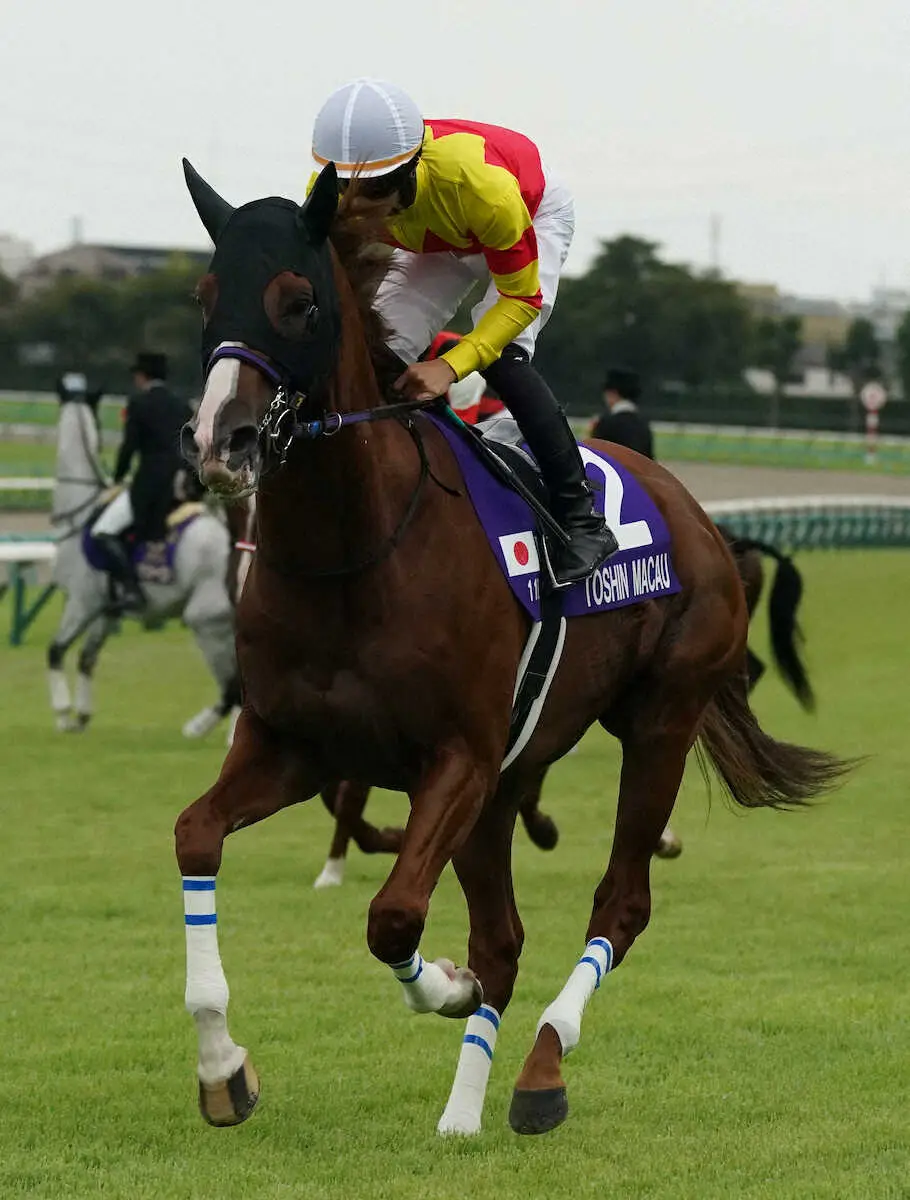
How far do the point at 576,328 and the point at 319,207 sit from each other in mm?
43867

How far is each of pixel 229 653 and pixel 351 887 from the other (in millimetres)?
4479

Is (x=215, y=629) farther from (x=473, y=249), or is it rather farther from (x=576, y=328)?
(x=576, y=328)

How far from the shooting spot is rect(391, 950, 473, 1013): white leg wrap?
4406 millimetres

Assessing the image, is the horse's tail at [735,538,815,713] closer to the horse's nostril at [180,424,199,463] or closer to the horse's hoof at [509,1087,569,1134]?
the horse's hoof at [509,1087,569,1134]

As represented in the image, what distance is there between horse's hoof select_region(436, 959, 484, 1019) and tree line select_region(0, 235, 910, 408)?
3650 cm

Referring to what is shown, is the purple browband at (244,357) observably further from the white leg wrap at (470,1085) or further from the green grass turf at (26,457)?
the green grass turf at (26,457)

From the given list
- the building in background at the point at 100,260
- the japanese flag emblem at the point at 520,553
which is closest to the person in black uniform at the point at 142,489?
the japanese flag emblem at the point at 520,553

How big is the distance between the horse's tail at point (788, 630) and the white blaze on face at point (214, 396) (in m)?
4.75

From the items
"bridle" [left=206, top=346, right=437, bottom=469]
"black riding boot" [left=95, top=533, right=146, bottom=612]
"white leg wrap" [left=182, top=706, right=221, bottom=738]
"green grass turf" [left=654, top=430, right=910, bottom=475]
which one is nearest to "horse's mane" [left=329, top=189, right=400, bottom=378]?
"bridle" [left=206, top=346, right=437, bottom=469]

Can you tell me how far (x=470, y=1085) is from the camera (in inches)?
187

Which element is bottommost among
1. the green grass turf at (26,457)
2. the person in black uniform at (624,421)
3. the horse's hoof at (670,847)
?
the green grass turf at (26,457)

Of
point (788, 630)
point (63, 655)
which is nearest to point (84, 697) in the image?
point (63, 655)

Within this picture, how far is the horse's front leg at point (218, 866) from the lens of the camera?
4281 millimetres

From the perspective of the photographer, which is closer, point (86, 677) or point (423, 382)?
point (423, 382)
